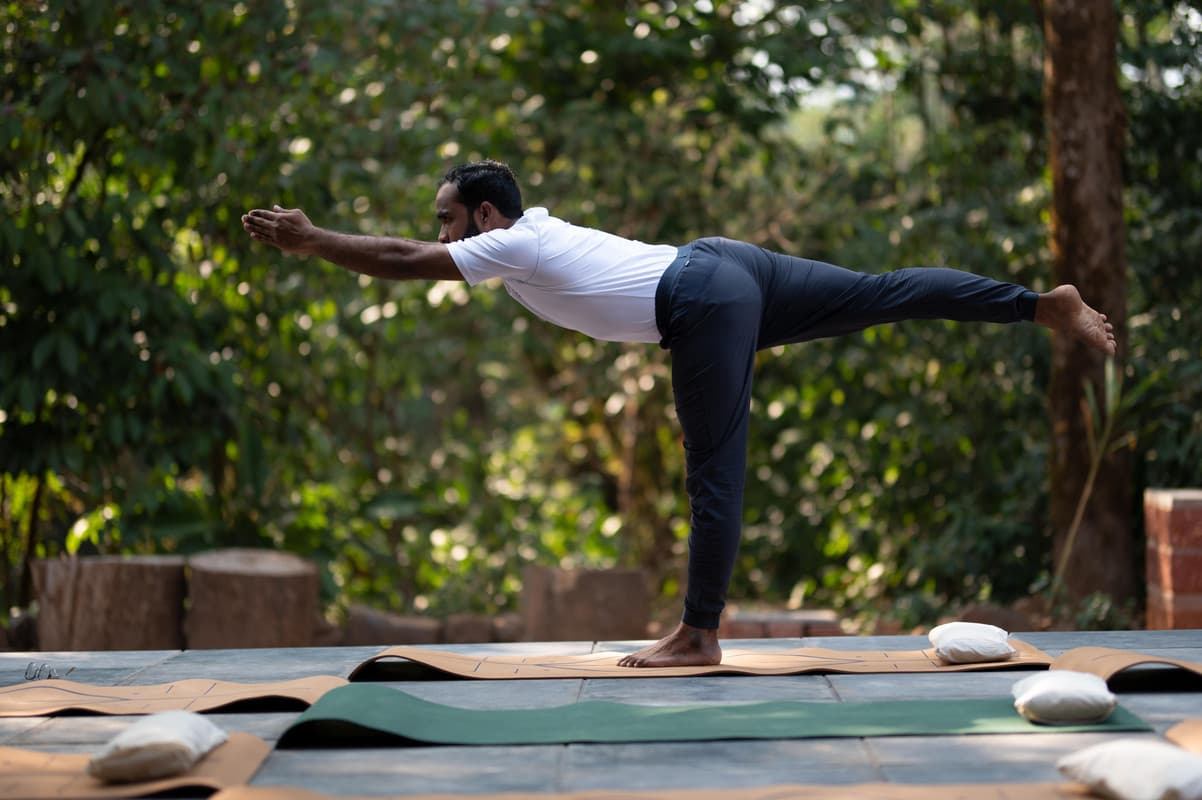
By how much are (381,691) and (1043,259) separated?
4424 millimetres

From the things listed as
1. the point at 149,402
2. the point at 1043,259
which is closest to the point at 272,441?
the point at 149,402

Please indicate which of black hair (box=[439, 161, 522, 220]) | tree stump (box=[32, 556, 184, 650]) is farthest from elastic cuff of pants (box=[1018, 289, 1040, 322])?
tree stump (box=[32, 556, 184, 650])

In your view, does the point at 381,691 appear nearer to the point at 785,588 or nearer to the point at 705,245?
the point at 705,245

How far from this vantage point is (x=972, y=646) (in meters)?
3.21

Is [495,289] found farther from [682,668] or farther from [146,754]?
[146,754]

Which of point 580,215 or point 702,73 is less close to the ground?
point 702,73

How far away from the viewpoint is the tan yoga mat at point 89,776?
7.25 ft

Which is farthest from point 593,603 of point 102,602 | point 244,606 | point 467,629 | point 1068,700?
point 1068,700

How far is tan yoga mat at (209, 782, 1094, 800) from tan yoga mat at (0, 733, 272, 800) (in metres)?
0.13

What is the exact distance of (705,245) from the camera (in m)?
3.34

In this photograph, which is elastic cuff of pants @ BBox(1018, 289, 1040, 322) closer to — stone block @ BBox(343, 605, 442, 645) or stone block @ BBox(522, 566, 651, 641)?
stone block @ BBox(522, 566, 651, 641)

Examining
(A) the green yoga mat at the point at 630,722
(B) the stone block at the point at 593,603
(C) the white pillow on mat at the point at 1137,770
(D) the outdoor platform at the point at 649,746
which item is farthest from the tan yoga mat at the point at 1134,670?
(B) the stone block at the point at 593,603

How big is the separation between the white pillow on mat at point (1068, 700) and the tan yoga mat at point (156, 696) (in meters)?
1.49

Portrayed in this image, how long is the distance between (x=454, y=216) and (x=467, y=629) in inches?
109
